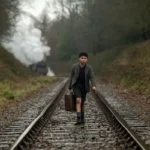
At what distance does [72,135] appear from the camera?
32.8 feet

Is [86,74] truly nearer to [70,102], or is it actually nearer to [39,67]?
[70,102]

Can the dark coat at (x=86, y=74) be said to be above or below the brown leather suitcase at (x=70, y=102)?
above

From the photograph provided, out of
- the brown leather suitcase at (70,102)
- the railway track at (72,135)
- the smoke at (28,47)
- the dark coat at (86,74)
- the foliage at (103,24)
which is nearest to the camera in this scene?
the railway track at (72,135)

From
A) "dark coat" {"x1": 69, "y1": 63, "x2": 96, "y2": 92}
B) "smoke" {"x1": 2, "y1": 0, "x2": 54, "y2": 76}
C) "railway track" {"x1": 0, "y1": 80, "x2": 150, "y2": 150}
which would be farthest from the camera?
"smoke" {"x1": 2, "y1": 0, "x2": 54, "y2": 76}

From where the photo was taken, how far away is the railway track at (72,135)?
848 centimetres

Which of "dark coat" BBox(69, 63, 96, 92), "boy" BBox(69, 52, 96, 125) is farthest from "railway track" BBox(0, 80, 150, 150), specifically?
"dark coat" BBox(69, 63, 96, 92)

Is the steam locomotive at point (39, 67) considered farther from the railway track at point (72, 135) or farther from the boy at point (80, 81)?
the boy at point (80, 81)

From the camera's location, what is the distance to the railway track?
848 centimetres

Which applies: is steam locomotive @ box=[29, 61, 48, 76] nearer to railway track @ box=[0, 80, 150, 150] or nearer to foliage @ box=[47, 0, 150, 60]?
foliage @ box=[47, 0, 150, 60]

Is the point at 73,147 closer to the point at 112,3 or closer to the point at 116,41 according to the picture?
the point at 112,3

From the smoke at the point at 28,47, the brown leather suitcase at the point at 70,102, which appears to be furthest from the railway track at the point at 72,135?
the smoke at the point at 28,47

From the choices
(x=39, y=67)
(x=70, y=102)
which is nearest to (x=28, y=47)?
(x=39, y=67)

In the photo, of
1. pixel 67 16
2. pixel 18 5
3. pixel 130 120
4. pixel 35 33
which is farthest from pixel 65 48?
pixel 130 120

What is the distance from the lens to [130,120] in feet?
42.0
